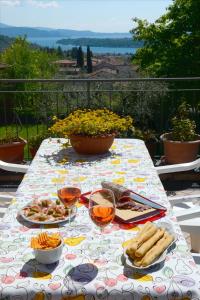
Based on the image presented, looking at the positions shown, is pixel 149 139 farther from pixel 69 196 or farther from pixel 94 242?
pixel 94 242

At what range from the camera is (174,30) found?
15227 millimetres

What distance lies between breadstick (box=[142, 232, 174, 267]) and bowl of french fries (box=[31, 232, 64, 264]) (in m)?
0.31

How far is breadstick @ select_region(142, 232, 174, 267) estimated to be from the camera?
55.9 inches

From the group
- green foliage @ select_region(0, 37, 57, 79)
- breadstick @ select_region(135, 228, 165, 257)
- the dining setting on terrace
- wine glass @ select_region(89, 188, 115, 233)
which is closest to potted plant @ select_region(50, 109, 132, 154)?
the dining setting on terrace

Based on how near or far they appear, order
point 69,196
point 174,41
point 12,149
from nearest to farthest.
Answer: point 69,196 → point 12,149 → point 174,41

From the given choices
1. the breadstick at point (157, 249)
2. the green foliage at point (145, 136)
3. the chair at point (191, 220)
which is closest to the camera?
the breadstick at point (157, 249)

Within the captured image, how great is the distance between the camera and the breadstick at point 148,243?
57.0 inches

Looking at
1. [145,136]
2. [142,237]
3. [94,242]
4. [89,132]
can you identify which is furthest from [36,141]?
[142,237]

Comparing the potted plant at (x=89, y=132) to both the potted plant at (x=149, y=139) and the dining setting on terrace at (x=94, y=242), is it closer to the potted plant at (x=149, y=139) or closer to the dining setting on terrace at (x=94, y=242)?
the dining setting on terrace at (x=94, y=242)

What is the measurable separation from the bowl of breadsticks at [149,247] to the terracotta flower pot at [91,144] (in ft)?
4.06

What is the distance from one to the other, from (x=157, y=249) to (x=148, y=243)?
1.6 inches

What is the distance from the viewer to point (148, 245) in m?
1.49

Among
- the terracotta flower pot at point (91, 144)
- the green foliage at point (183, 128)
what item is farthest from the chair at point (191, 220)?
the green foliage at point (183, 128)

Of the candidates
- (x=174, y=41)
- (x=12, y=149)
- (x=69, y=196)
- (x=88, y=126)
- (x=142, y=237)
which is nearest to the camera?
(x=142, y=237)
